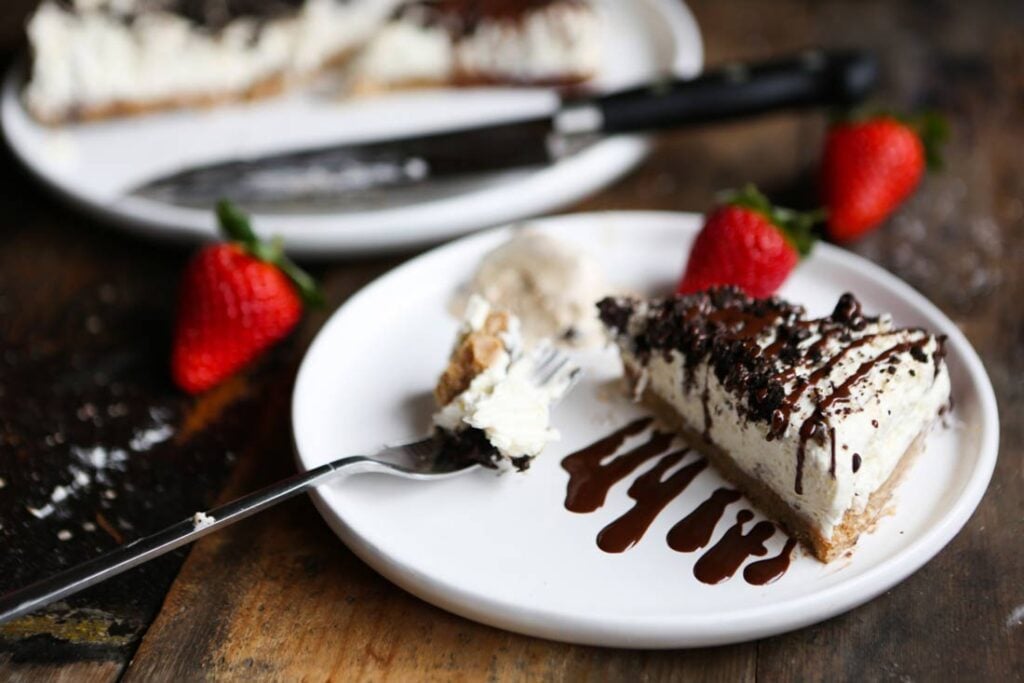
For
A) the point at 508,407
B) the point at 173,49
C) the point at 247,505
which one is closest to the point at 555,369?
the point at 508,407

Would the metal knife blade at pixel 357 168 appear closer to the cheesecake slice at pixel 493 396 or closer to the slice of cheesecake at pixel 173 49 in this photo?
the slice of cheesecake at pixel 173 49

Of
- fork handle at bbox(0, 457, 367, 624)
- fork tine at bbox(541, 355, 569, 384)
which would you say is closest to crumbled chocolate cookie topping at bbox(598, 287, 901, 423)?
fork tine at bbox(541, 355, 569, 384)

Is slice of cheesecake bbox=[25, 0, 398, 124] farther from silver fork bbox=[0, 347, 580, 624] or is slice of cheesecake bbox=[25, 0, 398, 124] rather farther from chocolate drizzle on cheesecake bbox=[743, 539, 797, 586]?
chocolate drizzle on cheesecake bbox=[743, 539, 797, 586]

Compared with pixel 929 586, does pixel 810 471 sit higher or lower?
higher

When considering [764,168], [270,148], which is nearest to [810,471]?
[764,168]

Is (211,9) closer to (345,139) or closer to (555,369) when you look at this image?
(345,139)

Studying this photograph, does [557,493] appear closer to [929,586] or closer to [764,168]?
[929,586]
